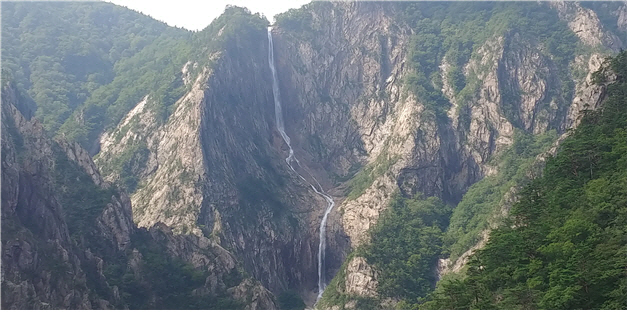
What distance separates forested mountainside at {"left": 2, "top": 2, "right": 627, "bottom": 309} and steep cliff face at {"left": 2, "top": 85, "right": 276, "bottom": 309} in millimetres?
274

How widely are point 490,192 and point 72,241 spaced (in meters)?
65.4

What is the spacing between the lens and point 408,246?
12438 cm

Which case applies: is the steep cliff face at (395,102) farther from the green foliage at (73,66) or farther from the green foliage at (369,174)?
the green foliage at (73,66)

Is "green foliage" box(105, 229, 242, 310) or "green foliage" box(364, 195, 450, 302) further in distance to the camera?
"green foliage" box(364, 195, 450, 302)

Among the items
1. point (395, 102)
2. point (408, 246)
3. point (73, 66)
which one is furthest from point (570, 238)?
point (73, 66)

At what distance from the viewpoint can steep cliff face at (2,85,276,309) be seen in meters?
82.6

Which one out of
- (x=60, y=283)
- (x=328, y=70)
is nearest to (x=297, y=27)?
(x=328, y=70)

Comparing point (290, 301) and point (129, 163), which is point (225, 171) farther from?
point (290, 301)

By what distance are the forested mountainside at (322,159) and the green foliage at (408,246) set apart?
11.2 inches

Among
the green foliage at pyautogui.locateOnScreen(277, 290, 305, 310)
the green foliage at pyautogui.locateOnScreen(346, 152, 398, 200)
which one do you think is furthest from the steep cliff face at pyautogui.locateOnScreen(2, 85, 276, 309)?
the green foliage at pyautogui.locateOnScreen(346, 152, 398, 200)

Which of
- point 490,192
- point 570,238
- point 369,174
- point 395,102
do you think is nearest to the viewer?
point 570,238

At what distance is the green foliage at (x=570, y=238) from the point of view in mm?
60875

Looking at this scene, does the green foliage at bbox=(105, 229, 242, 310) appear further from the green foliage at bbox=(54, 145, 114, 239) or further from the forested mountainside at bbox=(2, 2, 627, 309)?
the green foliage at bbox=(54, 145, 114, 239)

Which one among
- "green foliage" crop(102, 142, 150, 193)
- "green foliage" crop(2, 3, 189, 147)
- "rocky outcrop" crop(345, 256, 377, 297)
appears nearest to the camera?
"rocky outcrop" crop(345, 256, 377, 297)
